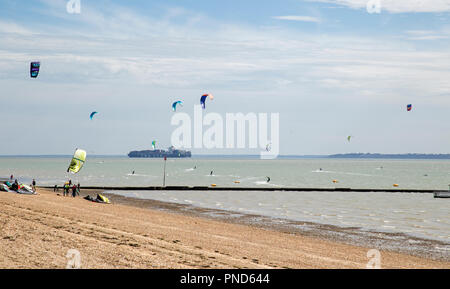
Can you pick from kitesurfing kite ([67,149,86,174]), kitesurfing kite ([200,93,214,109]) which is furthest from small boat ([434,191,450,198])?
kitesurfing kite ([67,149,86,174])

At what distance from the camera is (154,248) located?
1526cm

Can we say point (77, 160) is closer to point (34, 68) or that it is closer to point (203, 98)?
point (34, 68)

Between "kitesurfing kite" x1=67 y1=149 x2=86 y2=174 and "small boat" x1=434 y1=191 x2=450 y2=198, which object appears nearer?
"kitesurfing kite" x1=67 y1=149 x2=86 y2=174

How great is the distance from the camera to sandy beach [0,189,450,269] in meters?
12.9

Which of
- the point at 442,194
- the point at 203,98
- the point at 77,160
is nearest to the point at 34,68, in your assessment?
the point at 77,160

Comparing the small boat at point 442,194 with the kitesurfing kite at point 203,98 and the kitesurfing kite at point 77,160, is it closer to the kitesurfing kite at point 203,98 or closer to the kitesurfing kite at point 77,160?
the kitesurfing kite at point 203,98

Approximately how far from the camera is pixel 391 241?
80.3 ft

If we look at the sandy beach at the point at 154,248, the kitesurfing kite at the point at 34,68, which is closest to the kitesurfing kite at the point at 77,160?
the kitesurfing kite at the point at 34,68

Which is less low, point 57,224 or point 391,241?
point 57,224

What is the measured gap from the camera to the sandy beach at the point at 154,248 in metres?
12.9

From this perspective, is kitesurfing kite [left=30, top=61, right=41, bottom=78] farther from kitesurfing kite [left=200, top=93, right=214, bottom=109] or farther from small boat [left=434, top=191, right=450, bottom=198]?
small boat [left=434, top=191, right=450, bottom=198]
